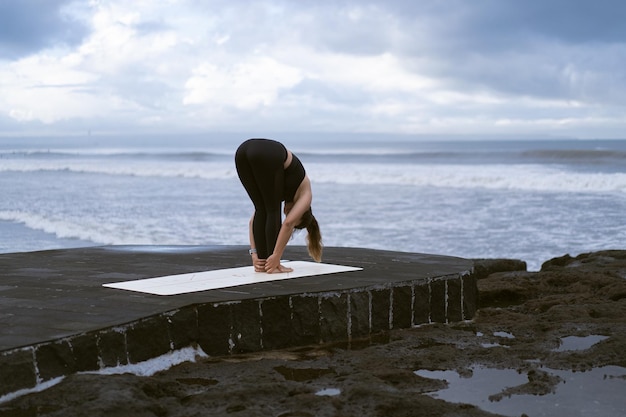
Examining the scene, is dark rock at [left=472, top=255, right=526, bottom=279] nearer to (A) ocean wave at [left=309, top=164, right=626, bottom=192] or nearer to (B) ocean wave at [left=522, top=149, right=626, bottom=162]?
(A) ocean wave at [left=309, top=164, right=626, bottom=192]

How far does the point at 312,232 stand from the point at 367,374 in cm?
219

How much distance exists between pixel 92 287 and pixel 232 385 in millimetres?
1953

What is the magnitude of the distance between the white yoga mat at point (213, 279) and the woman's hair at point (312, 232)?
5.1 inches

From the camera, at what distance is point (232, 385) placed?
4.31m

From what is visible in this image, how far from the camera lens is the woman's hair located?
21.0ft

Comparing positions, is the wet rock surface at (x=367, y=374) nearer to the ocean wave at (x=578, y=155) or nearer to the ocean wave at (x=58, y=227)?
the ocean wave at (x=58, y=227)

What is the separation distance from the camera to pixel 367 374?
15.0ft

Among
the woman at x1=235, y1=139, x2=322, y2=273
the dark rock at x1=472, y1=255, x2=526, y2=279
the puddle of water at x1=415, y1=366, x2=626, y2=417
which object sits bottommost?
the dark rock at x1=472, y1=255, x2=526, y2=279

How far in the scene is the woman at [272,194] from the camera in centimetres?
620

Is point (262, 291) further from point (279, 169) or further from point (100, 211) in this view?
point (100, 211)

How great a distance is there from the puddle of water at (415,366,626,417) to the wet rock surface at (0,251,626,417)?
0.07 meters

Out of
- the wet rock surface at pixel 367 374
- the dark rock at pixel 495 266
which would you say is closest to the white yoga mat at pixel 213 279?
the wet rock surface at pixel 367 374

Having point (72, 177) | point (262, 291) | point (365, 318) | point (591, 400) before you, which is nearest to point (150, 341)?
point (262, 291)

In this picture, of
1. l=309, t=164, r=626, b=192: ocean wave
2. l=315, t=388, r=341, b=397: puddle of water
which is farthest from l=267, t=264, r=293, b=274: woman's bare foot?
l=309, t=164, r=626, b=192: ocean wave
